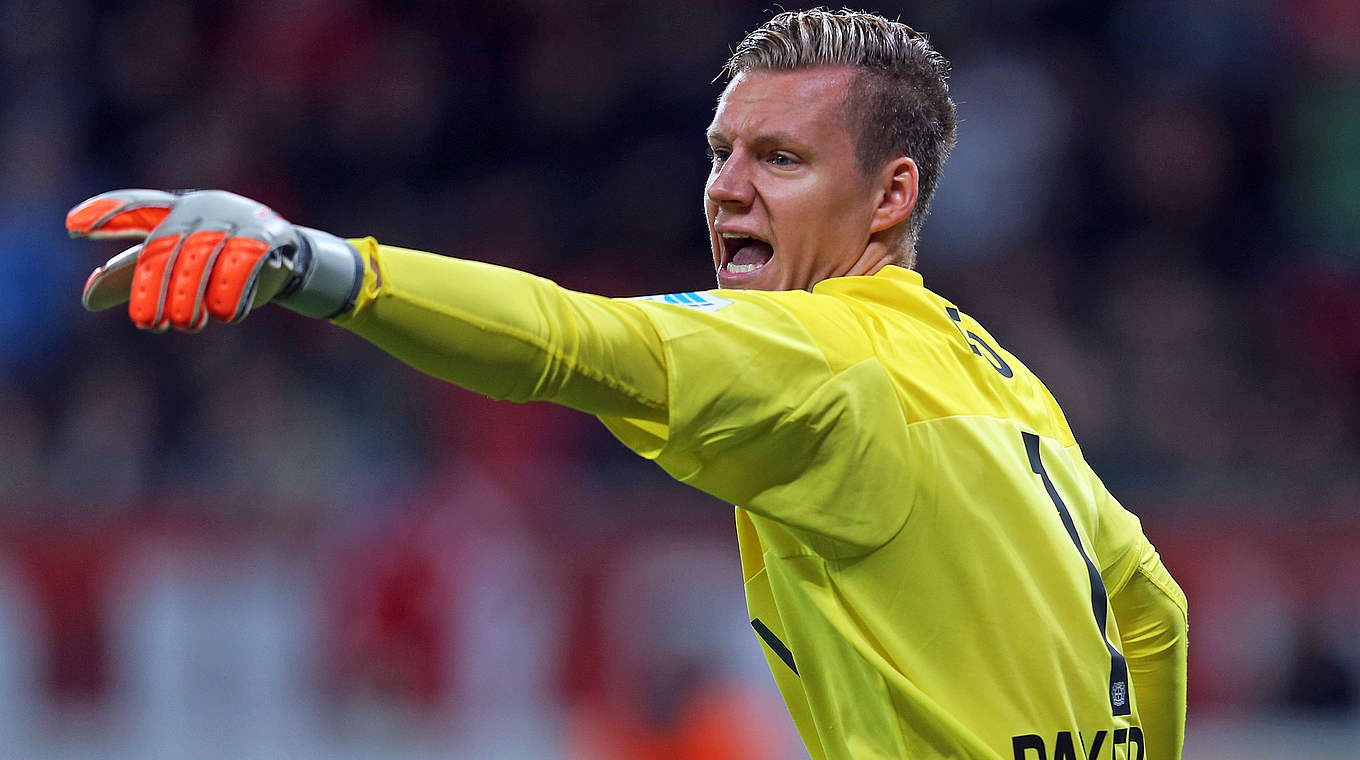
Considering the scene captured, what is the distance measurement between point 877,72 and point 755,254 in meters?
0.43

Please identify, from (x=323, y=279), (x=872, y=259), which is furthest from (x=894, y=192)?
(x=323, y=279)

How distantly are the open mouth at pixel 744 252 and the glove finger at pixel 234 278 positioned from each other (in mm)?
1303

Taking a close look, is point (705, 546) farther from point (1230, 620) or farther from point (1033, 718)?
point (1033, 718)

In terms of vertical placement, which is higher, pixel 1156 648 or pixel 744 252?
pixel 744 252

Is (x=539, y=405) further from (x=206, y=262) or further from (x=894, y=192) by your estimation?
(x=206, y=262)

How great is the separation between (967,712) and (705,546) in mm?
5285

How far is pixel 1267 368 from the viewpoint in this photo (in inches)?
359

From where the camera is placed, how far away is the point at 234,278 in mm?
2021

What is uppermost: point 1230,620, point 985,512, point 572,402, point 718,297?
point 718,297

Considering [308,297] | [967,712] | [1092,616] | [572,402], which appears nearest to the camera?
[308,297]

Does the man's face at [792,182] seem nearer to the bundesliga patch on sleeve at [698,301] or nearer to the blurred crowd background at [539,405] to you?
the bundesliga patch on sleeve at [698,301]

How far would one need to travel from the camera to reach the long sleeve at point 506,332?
7.13 ft

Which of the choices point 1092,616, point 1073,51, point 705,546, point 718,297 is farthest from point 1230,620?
point 718,297

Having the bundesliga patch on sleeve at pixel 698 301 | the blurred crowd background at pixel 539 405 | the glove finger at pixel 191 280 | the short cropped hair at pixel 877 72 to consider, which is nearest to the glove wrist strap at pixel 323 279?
the glove finger at pixel 191 280
